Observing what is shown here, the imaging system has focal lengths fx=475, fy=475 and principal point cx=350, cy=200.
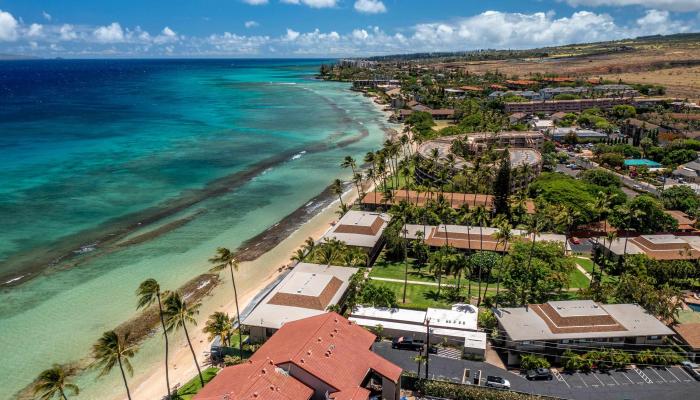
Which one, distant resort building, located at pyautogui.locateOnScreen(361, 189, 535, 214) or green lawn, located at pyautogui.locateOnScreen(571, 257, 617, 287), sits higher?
distant resort building, located at pyautogui.locateOnScreen(361, 189, 535, 214)

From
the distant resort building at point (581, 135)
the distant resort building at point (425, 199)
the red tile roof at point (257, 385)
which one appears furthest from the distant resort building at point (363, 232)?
the distant resort building at point (581, 135)

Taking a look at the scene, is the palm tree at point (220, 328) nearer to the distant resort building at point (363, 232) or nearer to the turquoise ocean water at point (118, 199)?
the turquoise ocean water at point (118, 199)

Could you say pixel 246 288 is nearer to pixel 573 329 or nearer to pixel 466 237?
pixel 466 237

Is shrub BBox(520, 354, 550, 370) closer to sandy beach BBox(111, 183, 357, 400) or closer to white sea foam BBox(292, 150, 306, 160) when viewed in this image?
sandy beach BBox(111, 183, 357, 400)

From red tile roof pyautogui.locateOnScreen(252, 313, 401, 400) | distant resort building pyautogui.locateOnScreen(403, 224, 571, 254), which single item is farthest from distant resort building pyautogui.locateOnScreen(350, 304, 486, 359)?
distant resort building pyautogui.locateOnScreen(403, 224, 571, 254)

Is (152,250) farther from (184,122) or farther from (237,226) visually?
(184,122)
